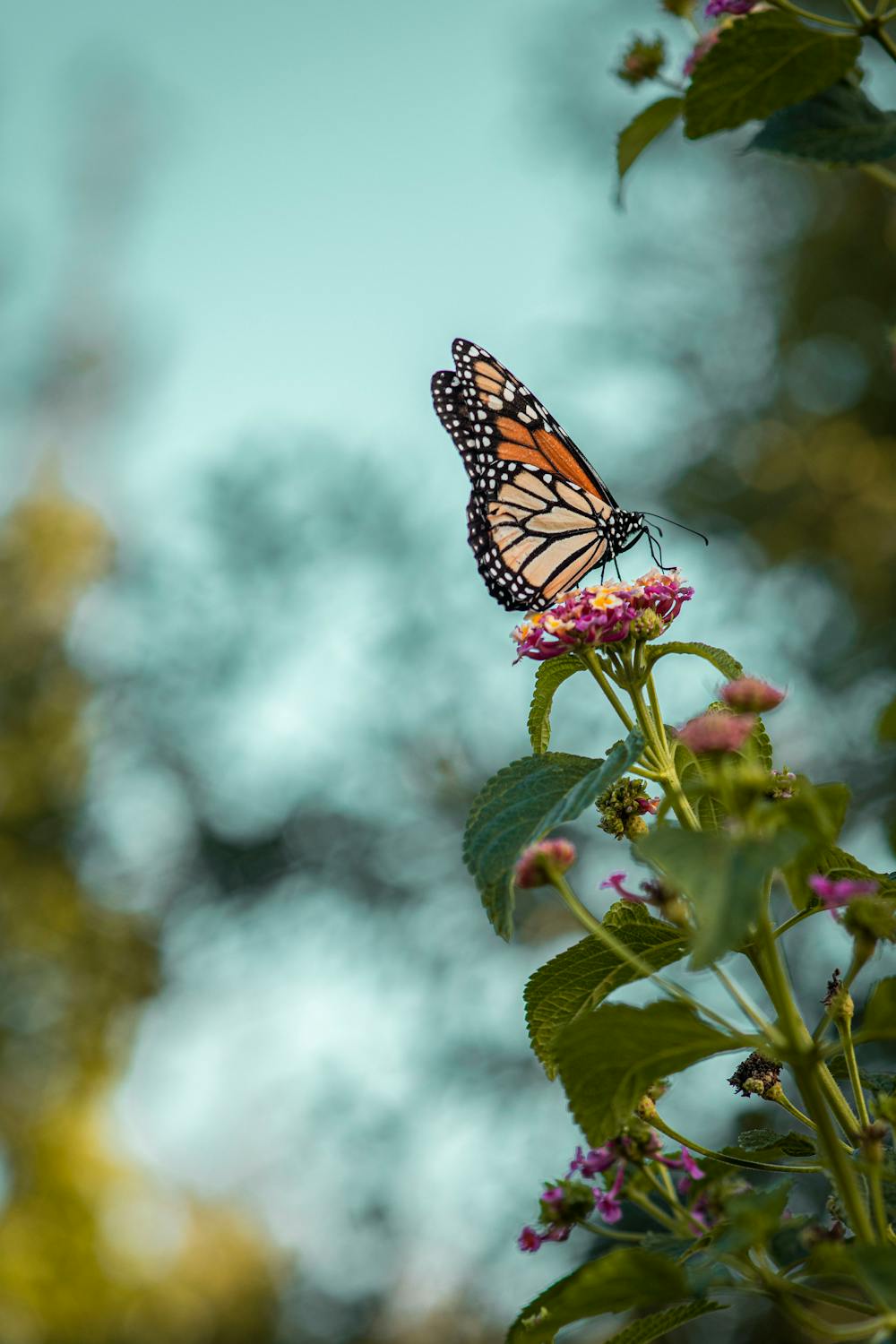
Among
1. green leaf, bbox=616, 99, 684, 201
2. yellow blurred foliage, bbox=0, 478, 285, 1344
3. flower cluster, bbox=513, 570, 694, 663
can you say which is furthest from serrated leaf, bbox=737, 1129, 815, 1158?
yellow blurred foliage, bbox=0, 478, 285, 1344

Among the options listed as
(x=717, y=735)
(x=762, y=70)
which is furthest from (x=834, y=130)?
(x=717, y=735)

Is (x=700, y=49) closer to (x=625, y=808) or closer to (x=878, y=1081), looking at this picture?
(x=625, y=808)

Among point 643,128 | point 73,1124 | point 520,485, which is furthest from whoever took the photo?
point 73,1124

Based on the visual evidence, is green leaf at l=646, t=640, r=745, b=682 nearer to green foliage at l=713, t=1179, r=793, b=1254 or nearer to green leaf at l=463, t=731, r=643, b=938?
green leaf at l=463, t=731, r=643, b=938

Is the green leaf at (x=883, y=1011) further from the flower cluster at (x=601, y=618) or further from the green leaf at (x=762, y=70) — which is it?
the green leaf at (x=762, y=70)

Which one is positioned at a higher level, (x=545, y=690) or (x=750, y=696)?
(x=545, y=690)

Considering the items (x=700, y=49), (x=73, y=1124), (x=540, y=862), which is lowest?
(x=540, y=862)

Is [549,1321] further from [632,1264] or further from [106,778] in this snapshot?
[106,778]
